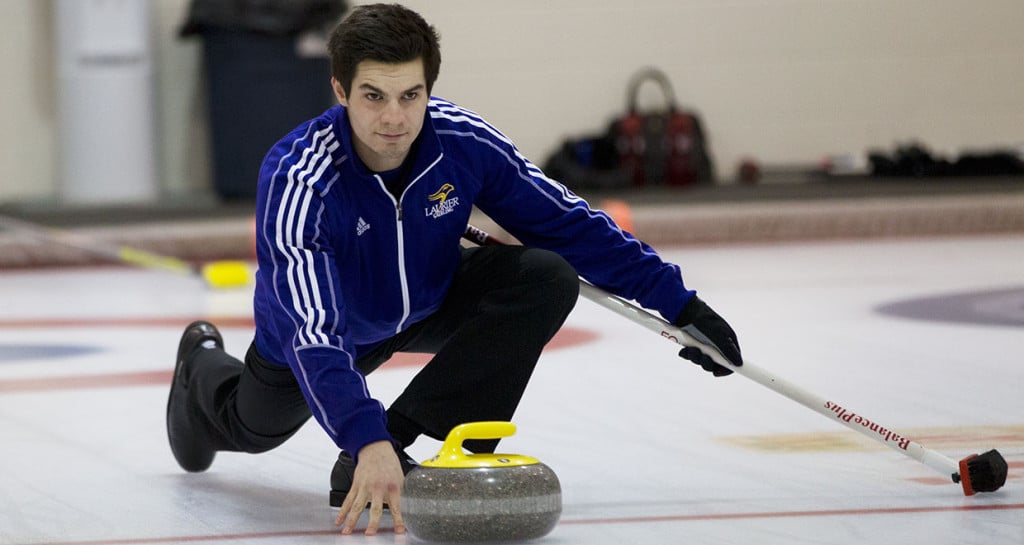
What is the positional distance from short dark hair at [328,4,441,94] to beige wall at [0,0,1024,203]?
521 cm

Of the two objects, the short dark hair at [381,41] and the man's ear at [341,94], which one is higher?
the short dark hair at [381,41]

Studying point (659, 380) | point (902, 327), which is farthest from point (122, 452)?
point (902, 327)

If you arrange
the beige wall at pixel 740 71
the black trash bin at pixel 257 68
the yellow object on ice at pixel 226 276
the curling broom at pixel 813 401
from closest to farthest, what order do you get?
1. the curling broom at pixel 813 401
2. the yellow object on ice at pixel 226 276
3. the black trash bin at pixel 257 68
4. the beige wall at pixel 740 71

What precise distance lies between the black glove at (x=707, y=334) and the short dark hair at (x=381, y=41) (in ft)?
1.59

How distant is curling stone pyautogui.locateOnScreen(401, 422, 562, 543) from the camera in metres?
1.68

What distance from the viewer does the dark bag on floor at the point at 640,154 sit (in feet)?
22.9

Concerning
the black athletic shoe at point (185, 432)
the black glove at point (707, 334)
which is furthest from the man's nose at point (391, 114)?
the black athletic shoe at point (185, 432)

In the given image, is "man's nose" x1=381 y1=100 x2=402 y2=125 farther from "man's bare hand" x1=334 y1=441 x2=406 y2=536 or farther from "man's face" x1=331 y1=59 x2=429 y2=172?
"man's bare hand" x1=334 y1=441 x2=406 y2=536

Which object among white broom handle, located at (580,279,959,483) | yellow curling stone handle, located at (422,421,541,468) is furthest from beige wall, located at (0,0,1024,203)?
yellow curling stone handle, located at (422,421,541,468)

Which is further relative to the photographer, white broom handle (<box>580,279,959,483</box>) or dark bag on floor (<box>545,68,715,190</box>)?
dark bag on floor (<box>545,68,715,190</box>)

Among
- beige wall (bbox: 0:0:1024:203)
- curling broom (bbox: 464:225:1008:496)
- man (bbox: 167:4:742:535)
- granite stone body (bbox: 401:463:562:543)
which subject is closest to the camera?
granite stone body (bbox: 401:463:562:543)

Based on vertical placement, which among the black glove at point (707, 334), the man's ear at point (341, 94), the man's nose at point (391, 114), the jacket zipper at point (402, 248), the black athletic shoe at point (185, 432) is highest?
the man's ear at point (341, 94)

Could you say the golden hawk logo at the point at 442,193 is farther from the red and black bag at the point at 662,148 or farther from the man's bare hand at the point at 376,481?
the red and black bag at the point at 662,148

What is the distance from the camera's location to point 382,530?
Answer: 1845mm
